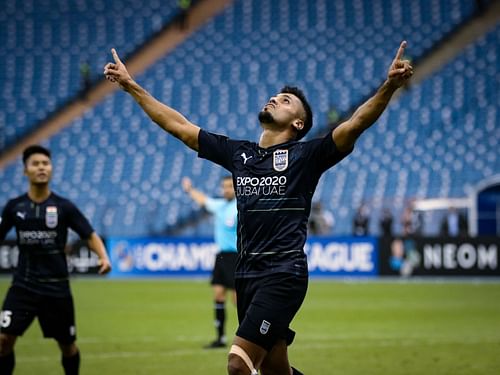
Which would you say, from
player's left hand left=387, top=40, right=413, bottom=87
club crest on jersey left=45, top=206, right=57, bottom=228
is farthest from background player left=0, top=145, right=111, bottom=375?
player's left hand left=387, top=40, right=413, bottom=87

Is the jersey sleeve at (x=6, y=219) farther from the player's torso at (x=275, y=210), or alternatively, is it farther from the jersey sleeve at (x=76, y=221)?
the player's torso at (x=275, y=210)

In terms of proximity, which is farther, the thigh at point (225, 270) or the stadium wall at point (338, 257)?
the stadium wall at point (338, 257)

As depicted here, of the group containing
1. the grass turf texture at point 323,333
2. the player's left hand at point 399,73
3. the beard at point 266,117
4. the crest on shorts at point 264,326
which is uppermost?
the player's left hand at point 399,73

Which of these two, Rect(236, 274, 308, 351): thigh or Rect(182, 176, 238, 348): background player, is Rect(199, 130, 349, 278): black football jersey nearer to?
Rect(236, 274, 308, 351): thigh

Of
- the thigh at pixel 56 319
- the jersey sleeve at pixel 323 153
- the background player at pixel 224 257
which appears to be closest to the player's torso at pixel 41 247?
the thigh at pixel 56 319

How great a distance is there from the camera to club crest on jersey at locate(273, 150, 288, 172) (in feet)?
20.5

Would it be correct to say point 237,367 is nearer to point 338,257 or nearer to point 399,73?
point 399,73

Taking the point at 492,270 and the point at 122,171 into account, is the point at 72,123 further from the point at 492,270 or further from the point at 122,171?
the point at 492,270

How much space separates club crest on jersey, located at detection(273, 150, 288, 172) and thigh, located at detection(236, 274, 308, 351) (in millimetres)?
712

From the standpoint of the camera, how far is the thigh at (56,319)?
27.8ft

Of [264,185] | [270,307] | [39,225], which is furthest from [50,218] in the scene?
[270,307]

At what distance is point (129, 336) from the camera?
45.0 feet

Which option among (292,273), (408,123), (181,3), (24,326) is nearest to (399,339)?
(24,326)

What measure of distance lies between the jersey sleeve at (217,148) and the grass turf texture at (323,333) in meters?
4.13
